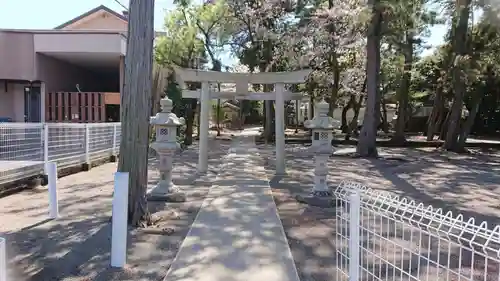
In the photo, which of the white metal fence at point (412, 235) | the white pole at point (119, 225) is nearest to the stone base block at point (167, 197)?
the white pole at point (119, 225)

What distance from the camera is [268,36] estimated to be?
22.6 meters

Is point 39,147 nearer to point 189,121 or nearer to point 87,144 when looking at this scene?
point 87,144

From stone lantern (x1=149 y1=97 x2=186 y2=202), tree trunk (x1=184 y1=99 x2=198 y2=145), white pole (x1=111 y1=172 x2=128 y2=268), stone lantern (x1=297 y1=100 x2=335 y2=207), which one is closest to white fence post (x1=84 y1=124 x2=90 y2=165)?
stone lantern (x1=149 y1=97 x2=186 y2=202)

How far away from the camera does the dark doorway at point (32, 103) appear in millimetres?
19203

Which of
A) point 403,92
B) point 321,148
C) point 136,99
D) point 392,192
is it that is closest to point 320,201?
point 321,148

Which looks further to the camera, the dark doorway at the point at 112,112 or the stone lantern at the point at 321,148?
the dark doorway at the point at 112,112

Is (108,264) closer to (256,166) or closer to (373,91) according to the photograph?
(256,166)

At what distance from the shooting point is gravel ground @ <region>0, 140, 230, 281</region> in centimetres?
429

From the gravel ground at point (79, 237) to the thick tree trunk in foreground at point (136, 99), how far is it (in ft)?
1.99

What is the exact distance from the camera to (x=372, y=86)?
16.8 meters

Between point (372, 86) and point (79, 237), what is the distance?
13.5 metres

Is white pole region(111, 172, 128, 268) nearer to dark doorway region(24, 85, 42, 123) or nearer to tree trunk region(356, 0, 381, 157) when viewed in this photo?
tree trunk region(356, 0, 381, 157)

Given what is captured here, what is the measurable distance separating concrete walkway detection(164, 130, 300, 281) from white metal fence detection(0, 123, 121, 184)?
12.0 feet

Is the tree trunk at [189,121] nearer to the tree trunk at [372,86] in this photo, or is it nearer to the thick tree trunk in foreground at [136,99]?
the tree trunk at [372,86]
